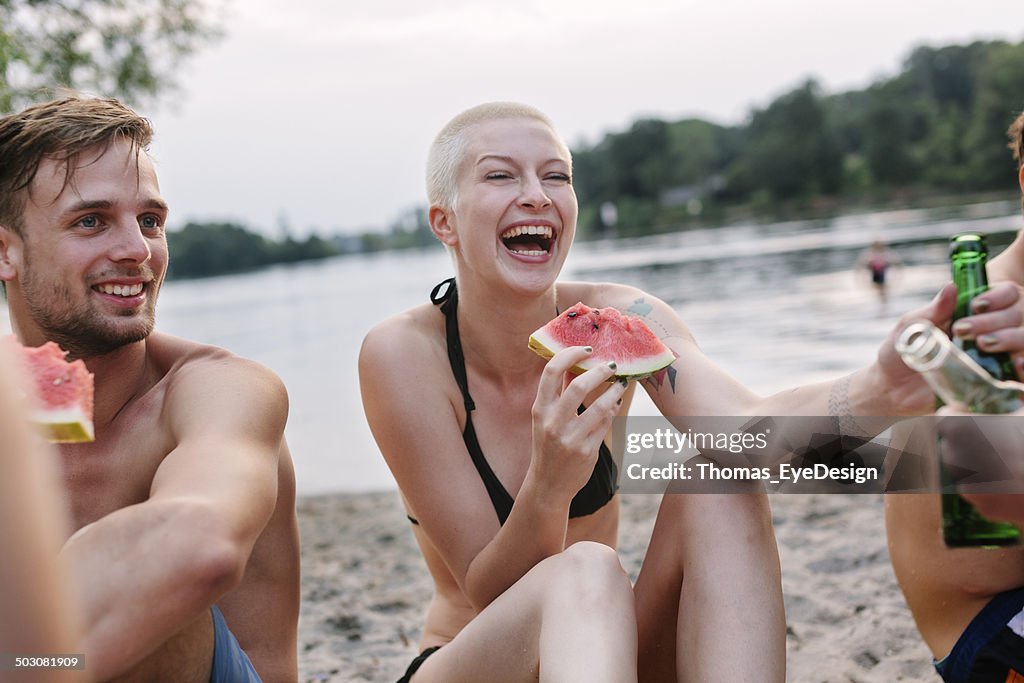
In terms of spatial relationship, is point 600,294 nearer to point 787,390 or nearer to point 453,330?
point 453,330

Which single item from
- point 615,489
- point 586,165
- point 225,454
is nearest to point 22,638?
point 225,454

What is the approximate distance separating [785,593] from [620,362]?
8.97 ft

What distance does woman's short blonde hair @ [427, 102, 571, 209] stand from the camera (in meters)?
3.68

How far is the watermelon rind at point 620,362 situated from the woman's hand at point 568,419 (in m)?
0.14

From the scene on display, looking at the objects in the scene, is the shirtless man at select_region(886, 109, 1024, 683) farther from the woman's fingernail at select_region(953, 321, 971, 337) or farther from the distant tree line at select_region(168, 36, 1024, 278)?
the distant tree line at select_region(168, 36, 1024, 278)

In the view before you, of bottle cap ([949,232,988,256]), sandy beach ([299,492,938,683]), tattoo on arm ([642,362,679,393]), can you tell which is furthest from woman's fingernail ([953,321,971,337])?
sandy beach ([299,492,938,683])

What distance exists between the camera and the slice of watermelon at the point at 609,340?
3.12 metres

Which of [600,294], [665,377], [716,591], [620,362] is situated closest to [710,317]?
[600,294]

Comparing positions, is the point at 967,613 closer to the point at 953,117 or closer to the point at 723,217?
the point at 723,217

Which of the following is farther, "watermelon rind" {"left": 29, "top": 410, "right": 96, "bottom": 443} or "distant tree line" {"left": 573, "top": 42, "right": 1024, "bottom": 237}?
"distant tree line" {"left": 573, "top": 42, "right": 1024, "bottom": 237}

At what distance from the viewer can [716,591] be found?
2891 millimetres

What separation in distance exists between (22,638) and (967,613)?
8.79 feet

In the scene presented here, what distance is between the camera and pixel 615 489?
364cm

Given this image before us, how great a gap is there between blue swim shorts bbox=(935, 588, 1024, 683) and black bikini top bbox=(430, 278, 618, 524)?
129cm
